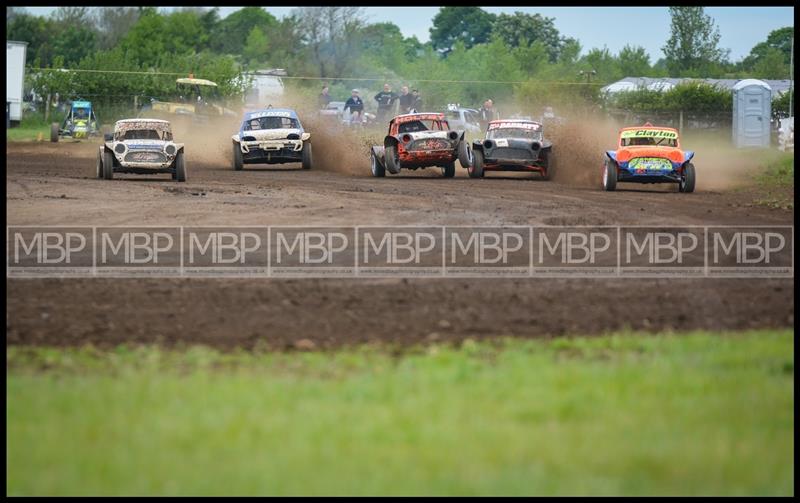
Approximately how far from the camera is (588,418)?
24.0 ft

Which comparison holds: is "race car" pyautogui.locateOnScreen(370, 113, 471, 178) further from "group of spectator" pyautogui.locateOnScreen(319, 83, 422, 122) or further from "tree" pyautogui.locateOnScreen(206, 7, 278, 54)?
"tree" pyautogui.locateOnScreen(206, 7, 278, 54)

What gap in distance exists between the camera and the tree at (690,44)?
69.5 metres

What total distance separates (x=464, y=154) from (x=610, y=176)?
13.4 feet

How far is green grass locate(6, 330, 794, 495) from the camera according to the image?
6.16m

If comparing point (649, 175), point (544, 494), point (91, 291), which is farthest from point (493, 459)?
point (649, 175)

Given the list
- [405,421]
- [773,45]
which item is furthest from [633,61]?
A: [405,421]

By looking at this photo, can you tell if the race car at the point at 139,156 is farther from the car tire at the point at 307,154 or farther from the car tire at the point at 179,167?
the car tire at the point at 307,154

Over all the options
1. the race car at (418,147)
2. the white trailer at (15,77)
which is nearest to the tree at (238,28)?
the white trailer at (15,77)

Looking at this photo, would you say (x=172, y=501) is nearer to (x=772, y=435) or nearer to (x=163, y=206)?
(x=772, y=435)

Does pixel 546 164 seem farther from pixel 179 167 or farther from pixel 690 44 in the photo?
pixel 690 44

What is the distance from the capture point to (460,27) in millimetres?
125375

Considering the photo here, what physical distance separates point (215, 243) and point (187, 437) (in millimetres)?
9837

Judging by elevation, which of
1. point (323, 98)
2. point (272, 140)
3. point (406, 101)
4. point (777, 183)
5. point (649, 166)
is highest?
point (323, 98)

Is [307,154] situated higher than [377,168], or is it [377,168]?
[307,154]
